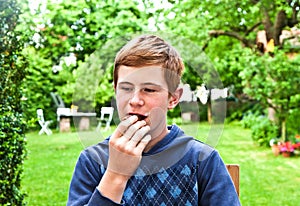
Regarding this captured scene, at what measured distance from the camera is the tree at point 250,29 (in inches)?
271

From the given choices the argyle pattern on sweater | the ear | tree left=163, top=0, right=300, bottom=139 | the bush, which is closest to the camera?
the ear

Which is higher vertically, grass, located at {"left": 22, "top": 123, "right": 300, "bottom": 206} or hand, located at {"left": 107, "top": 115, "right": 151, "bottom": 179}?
hand, located at {"left": 107, "top": 115, "right": 151, "bottom": 179}

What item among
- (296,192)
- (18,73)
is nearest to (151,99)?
(18,73)

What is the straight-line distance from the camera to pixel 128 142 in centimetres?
87

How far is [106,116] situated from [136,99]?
12 cm

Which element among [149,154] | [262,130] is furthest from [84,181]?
[262,130]

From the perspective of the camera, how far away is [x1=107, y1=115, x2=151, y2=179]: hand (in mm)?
864

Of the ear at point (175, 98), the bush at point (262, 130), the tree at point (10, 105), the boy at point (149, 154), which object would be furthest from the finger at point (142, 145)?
the bush at point (262, 130)

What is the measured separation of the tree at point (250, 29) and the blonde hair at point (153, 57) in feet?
18.2

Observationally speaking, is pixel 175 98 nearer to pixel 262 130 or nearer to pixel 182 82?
pixel 182 82

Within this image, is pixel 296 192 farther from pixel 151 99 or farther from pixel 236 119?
pixel 236 119

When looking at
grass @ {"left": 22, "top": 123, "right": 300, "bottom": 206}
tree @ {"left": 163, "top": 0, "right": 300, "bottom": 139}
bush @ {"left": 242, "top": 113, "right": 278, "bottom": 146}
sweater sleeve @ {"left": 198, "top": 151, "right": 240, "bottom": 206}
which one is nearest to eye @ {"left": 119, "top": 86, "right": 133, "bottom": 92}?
sweater sleeve @ {"left": 198, "top": 151, "right": 240, "bottom": 206}

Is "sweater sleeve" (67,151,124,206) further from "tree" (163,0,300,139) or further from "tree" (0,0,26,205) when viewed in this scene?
"tree" (163,0,300,139)

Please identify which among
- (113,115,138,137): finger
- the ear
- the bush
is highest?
the ear
